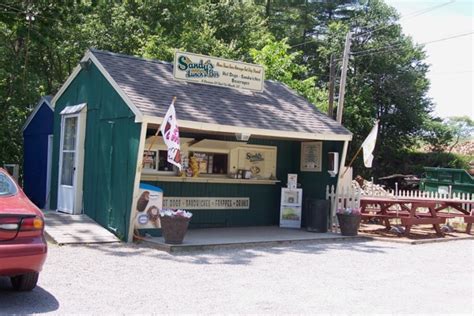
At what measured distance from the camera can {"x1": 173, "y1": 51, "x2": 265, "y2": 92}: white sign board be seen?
12570 mm

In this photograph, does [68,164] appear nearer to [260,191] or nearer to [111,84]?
[111,84]

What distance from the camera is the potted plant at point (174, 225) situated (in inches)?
385

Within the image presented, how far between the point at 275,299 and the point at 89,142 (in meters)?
7.02

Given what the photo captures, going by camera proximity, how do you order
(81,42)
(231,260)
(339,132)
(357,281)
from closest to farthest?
(357,281)
(231,260)
(339,132)
(81,42)

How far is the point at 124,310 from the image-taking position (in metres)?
5.75

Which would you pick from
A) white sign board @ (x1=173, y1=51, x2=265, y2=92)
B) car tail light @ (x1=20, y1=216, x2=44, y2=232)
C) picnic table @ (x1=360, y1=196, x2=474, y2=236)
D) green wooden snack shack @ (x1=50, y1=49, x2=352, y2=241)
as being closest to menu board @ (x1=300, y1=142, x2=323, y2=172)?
green wooden snack shack @ (x1=50, y1=49, x2=352, y2=241)

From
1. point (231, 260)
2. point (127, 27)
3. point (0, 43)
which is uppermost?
point (127, 27)

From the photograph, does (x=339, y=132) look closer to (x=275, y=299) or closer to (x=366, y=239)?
(x=366, y=239)

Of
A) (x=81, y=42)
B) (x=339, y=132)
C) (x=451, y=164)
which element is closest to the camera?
(x=339, y=132)

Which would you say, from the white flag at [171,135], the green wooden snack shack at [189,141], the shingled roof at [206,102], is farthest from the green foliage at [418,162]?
the white flag at [171,135]

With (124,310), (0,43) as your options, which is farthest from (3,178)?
(0,43)

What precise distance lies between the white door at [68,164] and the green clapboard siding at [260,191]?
6.87 feet

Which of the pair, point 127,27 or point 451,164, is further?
point 451,164

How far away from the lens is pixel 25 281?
6.11 meters
